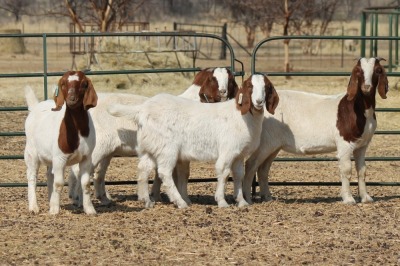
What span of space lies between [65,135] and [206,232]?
1624mm

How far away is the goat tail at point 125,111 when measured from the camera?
32.3 feet

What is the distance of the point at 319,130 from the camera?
1038 centimetres

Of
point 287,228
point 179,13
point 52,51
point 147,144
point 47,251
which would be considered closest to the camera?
point 47,251

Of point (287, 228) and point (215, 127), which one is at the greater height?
point (215, 127)

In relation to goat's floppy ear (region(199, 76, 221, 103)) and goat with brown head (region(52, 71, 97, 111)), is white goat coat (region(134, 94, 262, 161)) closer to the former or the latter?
goat's floppy ear (region(199, 76, 221, 103))

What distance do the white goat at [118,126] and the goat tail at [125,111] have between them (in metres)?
0.17

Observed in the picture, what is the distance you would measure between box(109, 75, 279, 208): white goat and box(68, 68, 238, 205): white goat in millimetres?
220

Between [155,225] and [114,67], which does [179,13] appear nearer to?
[114,67]

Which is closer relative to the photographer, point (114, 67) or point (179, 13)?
point (114, 67)

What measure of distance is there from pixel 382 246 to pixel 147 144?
2.72m

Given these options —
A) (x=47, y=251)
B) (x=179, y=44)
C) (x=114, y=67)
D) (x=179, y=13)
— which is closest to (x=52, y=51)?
(x=179, y=44)

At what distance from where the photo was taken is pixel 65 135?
9.23 m

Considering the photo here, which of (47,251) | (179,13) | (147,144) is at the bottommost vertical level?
(47,251)

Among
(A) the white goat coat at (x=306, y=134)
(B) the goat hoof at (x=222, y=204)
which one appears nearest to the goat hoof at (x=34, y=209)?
(B) the goat hoof at (x=222, y=204)
